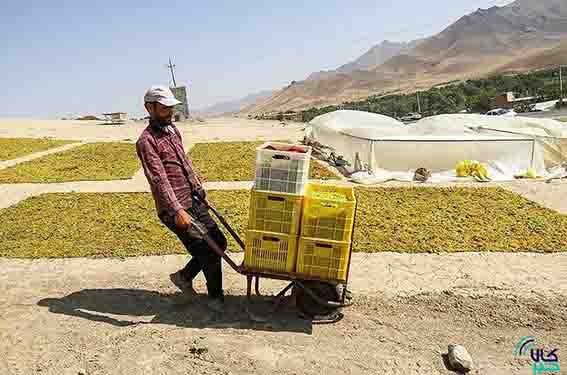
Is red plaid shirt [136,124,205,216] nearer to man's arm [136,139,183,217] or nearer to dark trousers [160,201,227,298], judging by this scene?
man's arm [136,139,183,217]

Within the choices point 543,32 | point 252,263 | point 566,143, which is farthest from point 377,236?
point 543,32

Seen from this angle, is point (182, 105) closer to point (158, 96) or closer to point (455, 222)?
point (455, 222)

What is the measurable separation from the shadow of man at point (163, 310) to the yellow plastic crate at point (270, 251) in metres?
0.67

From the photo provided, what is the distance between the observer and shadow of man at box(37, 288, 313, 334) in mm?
4668

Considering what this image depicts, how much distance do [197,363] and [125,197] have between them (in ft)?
22.6

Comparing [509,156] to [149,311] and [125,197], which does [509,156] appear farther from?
[149,311]

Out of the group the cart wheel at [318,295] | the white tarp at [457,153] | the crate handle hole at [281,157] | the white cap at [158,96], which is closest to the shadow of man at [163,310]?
the cart wheel at [318,295]

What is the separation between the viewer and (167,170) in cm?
454

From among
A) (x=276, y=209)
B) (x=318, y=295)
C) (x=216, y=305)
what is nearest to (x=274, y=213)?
(x=276, y=209)

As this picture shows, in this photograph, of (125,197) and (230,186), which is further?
(230,186)

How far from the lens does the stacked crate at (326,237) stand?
4.30 m

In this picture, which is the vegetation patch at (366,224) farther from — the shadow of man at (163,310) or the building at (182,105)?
the building at (182,105)

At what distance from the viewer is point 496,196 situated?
32.7 ft

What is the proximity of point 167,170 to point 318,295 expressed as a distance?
2066 millimetres
